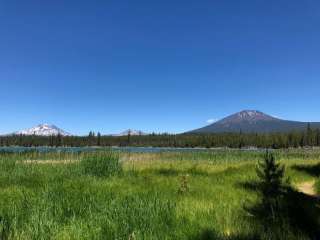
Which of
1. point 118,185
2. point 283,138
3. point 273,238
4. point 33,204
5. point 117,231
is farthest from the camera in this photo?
point 283,138

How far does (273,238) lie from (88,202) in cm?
471

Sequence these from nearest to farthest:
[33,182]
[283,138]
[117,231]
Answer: [117,231], [33,182], [283,138]

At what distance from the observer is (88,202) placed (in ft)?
31.1

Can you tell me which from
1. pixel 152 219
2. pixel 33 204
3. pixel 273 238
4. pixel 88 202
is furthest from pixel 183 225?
pixel 33 204

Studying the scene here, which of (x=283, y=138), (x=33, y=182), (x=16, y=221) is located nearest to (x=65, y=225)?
(x=16, y=221)

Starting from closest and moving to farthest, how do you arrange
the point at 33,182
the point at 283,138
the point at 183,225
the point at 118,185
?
the point at 183,225 → the point at 118,185 → the point at 33,182 → the point at 283,138

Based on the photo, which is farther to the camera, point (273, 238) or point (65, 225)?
point (65, 225)

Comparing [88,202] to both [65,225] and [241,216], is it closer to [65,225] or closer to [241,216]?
[65,225]

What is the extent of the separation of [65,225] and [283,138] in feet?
642

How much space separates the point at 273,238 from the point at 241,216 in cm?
190

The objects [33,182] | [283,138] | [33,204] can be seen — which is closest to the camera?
[33,204]

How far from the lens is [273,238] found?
6.47m

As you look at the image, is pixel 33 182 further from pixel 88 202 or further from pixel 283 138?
pixel 283 138

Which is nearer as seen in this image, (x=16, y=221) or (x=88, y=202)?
(x=16, y=221)
